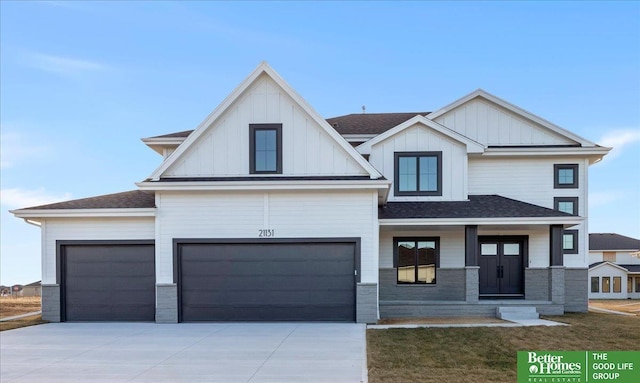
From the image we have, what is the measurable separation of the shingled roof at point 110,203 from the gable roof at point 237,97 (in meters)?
1.51

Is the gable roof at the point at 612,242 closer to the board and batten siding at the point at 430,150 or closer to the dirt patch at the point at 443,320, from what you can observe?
the board and batten siding at the point at 430,150

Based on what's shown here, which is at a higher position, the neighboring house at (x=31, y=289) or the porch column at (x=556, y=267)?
the porch column at (x=556, y=267)

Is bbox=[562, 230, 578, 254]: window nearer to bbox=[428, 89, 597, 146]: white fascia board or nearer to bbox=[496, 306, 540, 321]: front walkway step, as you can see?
bbox=[428, 89, 597, 146]: white fascia board

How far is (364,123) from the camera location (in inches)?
789

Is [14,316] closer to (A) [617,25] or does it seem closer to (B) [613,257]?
(A) [617,25]

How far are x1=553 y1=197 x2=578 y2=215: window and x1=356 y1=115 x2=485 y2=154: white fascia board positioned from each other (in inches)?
160

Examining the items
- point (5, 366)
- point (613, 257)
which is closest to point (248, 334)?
point (5, 366)

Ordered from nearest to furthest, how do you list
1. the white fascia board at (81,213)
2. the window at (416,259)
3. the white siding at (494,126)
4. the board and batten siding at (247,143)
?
the board and batten siding at (247,143) < the white fascia board at (81,213) < the window at (416,259) < the white siding at (494,126)

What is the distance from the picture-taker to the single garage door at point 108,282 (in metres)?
13.9

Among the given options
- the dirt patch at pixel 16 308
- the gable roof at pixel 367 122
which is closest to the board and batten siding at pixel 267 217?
the gable roof at pixel 367 122

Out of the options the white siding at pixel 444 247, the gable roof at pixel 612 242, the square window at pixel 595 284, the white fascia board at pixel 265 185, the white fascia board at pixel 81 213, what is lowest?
the square window at pixel 595 284

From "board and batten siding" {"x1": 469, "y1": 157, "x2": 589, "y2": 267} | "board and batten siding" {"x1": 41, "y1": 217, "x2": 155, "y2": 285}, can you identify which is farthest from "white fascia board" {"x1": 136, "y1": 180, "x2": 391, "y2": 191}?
"board and batten siding" {"x1": 469, "y1": 157, "x2": 589, "y2": 267}

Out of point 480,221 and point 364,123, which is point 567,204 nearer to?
point 480,221

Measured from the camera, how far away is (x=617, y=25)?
17.1 m
